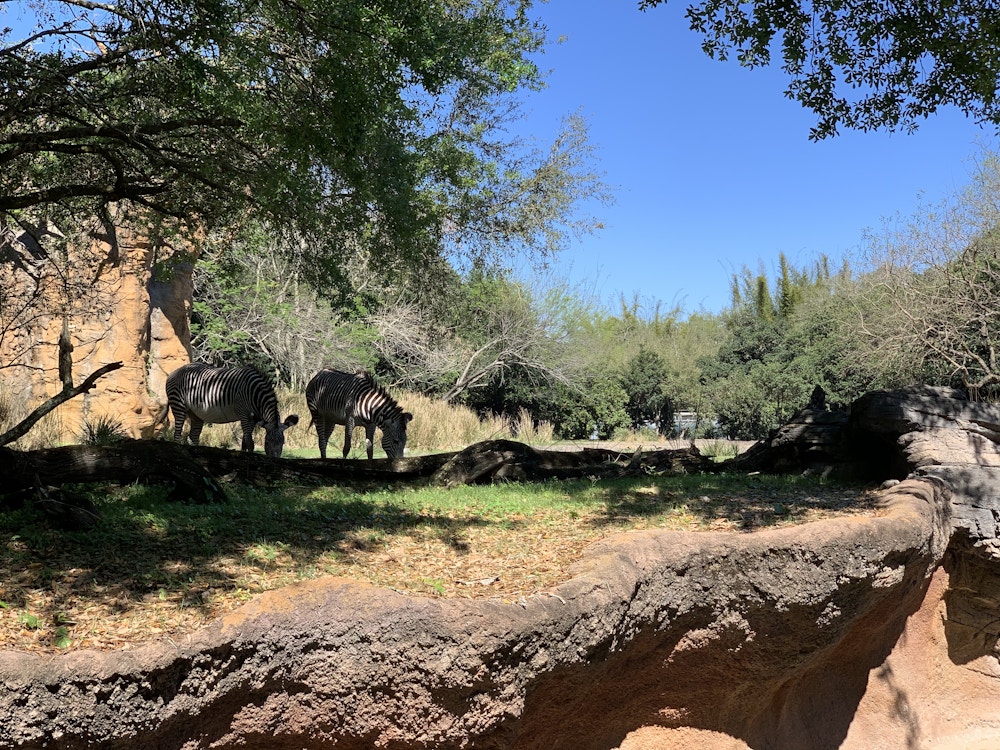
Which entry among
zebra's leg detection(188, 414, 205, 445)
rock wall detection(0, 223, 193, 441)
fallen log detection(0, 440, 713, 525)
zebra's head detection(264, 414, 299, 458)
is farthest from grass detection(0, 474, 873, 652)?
rock wall detection(0, 223, 193, 441)

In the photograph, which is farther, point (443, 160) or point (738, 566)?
point (443, 160)

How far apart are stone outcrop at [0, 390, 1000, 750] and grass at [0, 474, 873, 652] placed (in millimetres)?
352

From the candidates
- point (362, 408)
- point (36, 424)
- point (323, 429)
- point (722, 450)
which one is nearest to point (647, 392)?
point (722, 450)

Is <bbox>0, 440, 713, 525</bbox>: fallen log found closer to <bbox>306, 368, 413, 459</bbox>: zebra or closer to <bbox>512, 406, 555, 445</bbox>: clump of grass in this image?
<bbox>306, 368, 413, 459</bbox>: zebra

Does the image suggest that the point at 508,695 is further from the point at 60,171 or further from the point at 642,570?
the point at 60,171

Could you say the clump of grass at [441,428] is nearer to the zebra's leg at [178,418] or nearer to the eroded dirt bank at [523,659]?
the zebra's leg at [178,418]

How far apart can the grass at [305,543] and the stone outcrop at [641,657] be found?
1.16ft

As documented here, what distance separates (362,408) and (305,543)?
8.38 m

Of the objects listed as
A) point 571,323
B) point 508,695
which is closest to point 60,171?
point 508,695

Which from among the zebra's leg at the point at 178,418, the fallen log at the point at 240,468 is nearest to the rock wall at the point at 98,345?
the zebra's leg at the point at 178,418

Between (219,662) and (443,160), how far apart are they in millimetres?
11527

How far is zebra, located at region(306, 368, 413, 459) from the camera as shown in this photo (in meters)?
15.1

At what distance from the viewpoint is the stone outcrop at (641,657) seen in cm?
464

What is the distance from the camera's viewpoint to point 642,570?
19.5ft
